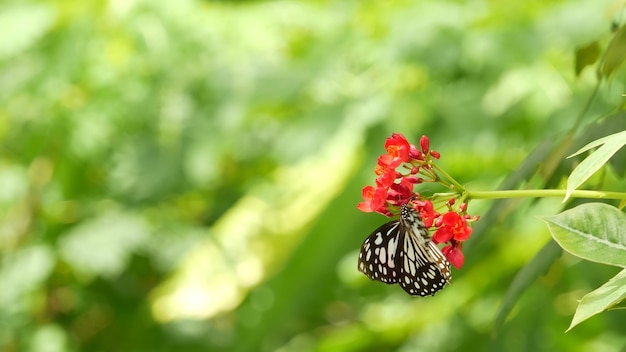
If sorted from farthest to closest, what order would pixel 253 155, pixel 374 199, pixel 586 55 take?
pixel 253 155 → pixel 586 55 → pixel 374 199

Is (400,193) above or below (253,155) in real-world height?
below

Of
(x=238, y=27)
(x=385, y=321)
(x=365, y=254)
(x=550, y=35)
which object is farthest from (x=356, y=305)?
(x=365, y=254)

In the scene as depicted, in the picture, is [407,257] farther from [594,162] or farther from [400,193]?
[594,162]

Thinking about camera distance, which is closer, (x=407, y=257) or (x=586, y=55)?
(x=407, y=257)

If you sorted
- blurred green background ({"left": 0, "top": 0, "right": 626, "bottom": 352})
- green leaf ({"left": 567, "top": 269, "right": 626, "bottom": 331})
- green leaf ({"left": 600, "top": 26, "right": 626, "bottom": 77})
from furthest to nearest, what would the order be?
blurred green background ({"left": 0, "top": 0, "right": 626, "bottom": 352}), green leaf ({"left": 600, "top": 26, "right": 626, "bottom": 77}), green leaf ({"left": 567, "top": 269, "right": 626, "bottom": 331})

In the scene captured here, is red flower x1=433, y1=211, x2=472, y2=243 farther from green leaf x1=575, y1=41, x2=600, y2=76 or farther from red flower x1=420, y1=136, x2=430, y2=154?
green leaf x1=575, y1=41, x2=600, y2=76

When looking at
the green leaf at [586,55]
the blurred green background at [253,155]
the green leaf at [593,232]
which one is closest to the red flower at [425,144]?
the green leaf at [593,232]

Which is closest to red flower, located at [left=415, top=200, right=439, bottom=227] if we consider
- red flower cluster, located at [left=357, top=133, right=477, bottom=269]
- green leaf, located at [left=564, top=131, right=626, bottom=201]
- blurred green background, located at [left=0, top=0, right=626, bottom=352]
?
red flower cluster, located at [left=357, top=133, right=477, bottom=269]

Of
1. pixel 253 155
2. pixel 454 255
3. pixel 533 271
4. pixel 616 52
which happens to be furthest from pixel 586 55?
pixel 253 155
